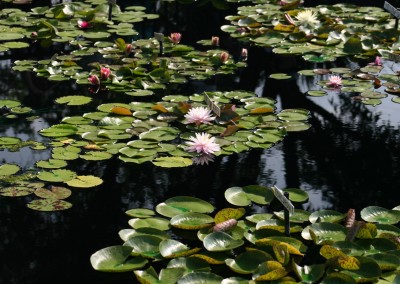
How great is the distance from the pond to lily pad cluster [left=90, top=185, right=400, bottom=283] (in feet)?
0.31

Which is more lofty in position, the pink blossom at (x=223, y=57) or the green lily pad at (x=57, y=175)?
the pink blossom at (x=223, y=57)

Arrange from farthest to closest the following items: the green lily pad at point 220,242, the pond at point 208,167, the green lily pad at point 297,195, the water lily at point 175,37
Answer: the water lily at point 175,37
the green lily pad at point 297,195
the pond at point 208,167
the green lily pad at point 220,242

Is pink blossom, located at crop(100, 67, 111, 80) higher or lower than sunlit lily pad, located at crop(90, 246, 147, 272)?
higher

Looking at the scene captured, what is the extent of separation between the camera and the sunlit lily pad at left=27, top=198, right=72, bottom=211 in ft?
10.6

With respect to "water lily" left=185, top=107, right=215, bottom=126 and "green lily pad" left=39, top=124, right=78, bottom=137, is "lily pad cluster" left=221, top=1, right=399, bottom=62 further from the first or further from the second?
"green lily pad" left=39, top=124, right=78, bottom=137

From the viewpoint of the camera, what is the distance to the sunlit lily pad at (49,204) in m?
3.24

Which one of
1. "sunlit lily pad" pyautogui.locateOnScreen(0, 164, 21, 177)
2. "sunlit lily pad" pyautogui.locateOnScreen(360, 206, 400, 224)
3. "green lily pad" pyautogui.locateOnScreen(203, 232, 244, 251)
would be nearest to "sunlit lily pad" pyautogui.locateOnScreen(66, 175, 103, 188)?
"sunlit lily pad" pyautogui.locateOnScreen(0, 164, 21, 177)

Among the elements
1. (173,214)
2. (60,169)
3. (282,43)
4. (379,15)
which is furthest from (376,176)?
(379,15)

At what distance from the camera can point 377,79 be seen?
191 inches

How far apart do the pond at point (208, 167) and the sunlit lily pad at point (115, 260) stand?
1.4 inches

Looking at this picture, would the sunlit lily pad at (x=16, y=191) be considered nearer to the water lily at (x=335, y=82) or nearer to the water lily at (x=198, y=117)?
the water lily at (x=198, y=117)

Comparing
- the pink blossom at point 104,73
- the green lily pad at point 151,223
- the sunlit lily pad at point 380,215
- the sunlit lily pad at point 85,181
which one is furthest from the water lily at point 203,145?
Result: the pink blossom at point 104,73

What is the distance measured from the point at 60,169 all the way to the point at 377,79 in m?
2.16

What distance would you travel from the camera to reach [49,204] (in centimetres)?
328
